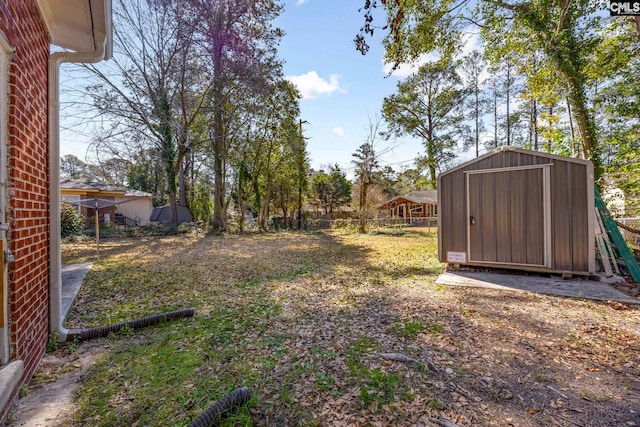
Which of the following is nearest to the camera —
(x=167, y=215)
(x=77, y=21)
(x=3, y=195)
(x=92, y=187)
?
(x=3, y=195)

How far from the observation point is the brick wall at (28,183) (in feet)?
5.73

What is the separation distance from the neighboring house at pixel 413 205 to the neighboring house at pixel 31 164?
24120 millimetres

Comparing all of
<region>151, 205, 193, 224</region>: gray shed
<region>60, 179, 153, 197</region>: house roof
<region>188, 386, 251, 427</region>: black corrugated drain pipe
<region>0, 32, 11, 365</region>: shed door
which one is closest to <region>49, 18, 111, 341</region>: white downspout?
<region>0, 32, 11, 365</region>: shed door

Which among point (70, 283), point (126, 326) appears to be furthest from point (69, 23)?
point (70, 283)

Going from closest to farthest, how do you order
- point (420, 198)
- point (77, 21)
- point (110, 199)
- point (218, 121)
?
point (77, 21) → point (218, 121) → point (110, 199) → point (420, 198)

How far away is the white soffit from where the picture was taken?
Answer: 2385 millimetres

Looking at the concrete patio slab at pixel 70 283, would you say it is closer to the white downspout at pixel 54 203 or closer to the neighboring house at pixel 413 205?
the white downspout at pixel 54 203

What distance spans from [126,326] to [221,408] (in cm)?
189

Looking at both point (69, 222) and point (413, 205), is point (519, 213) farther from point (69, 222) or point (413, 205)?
point (413, 205)

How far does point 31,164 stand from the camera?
2076 millimetres

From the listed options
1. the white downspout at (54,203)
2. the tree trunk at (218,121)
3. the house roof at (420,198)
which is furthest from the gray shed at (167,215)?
the house roof at (420,198)

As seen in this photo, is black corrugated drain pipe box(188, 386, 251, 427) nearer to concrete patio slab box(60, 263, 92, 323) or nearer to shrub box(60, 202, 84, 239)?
concrete patio slab box(60, 263, 92, 323)

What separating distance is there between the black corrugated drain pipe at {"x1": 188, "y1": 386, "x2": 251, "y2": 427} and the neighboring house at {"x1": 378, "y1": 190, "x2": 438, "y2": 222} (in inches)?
960

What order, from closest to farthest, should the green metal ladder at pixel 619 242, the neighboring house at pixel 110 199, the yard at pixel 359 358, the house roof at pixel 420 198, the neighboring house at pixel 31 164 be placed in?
the neighboring house at pixel 31 164
the yard at pixel 359 358
the green metal ladder at pixel 619 242
the neighboring house at pixel 110 199
the house roof at pixel 420 198
